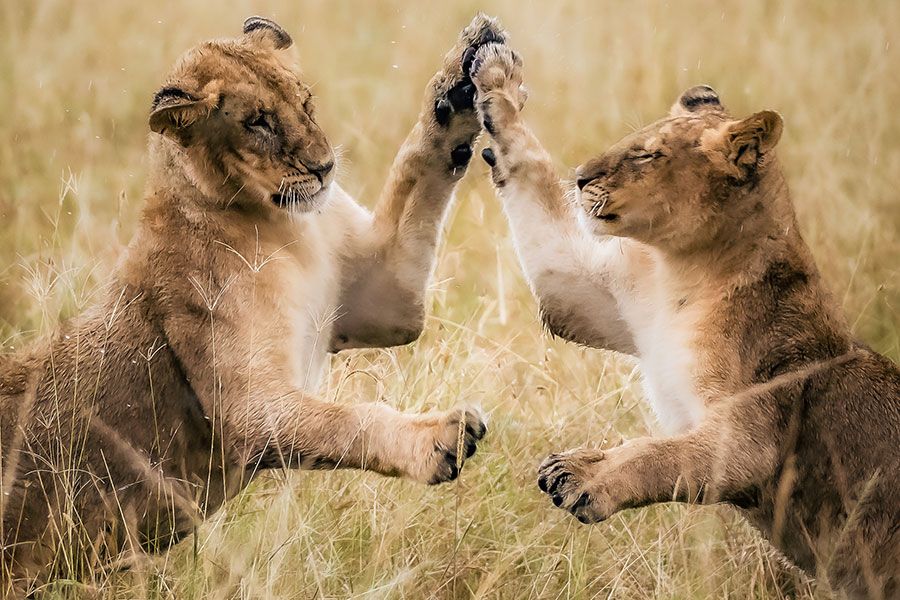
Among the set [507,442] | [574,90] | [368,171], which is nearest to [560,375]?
[507,442]

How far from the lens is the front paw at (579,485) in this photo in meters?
3.84

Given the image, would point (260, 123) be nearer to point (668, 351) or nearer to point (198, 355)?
point (198, 355)

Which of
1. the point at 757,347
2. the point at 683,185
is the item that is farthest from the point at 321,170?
the point at 757,347

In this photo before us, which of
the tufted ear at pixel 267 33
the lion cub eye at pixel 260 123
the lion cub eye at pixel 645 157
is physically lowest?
the lion cub eye at pixel 645 157

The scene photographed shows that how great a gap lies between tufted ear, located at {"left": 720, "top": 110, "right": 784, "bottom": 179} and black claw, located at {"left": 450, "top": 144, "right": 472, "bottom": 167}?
953 millimetres

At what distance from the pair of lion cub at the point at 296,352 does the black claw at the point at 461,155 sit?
0.52 m

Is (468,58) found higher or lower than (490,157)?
higher

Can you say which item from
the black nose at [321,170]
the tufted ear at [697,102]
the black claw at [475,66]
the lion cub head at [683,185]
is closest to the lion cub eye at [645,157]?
the lion cub head at [683,185]

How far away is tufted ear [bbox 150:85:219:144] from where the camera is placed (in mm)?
4094

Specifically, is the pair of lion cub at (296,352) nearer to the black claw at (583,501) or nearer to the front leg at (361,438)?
the front leg at (361,438)

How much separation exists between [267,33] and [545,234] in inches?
47.4

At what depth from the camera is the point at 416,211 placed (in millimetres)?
4719

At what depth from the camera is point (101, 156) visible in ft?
25.9

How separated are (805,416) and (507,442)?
4.70 ft
